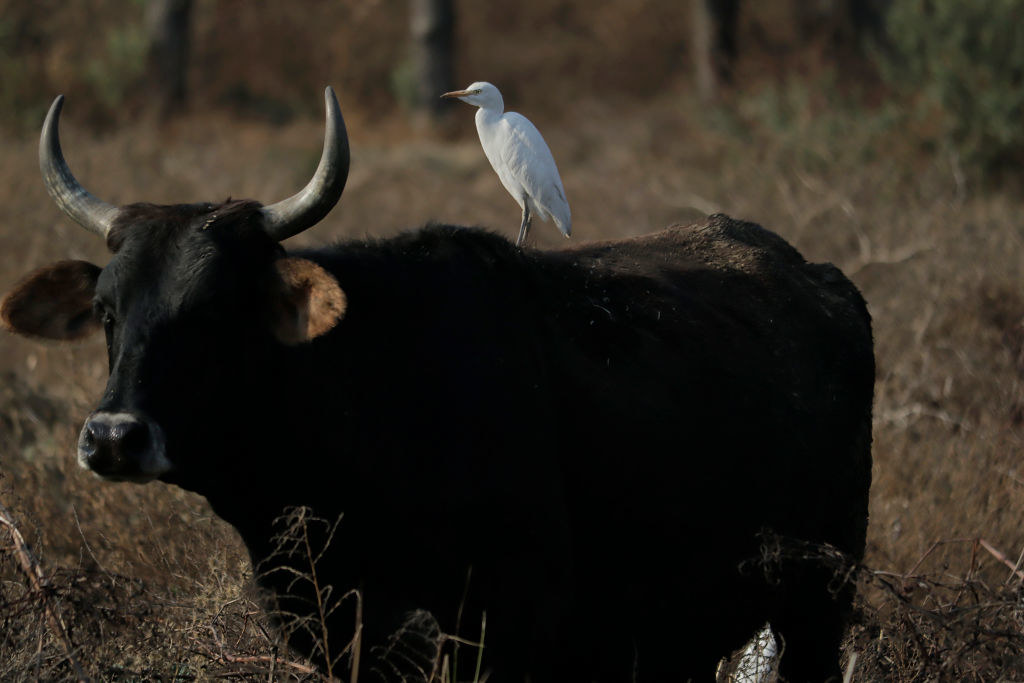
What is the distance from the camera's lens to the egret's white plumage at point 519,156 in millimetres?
5676

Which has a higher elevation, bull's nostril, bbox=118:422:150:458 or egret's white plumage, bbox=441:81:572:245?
egret's white plumage, bbox=441:81:572:245

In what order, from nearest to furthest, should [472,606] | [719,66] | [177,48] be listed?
[472,606]
[719,66]
[177,48]

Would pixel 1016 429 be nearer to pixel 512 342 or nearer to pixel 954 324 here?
pixel 954 324

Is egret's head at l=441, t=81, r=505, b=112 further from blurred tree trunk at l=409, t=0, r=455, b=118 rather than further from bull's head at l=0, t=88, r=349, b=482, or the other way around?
blurred tree trunk at l=409, t=0, r=455, b=118

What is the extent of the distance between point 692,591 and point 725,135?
12.2 meters

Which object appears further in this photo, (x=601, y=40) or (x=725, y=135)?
(x=601, y=40)

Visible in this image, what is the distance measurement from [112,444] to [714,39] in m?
18.1

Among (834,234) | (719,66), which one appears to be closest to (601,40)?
(719,66)

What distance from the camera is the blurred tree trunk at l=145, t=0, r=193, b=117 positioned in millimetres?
22953

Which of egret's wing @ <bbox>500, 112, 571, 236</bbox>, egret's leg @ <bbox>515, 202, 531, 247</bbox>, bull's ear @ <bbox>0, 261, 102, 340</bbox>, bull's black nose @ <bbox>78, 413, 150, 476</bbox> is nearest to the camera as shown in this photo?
bull's black nose @ <bbox>78, 413, 150, 476</bbox>

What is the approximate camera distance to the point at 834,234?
10266 mm

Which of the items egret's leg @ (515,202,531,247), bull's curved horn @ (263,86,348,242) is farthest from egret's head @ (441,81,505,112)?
bull's curved horn @ (263,86,348,242)

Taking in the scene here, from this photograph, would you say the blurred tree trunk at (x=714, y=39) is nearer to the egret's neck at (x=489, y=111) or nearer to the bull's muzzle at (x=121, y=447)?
the egret's neck at (x=489, y=111)

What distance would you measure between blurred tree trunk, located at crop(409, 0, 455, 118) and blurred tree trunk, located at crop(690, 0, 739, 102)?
411cm
